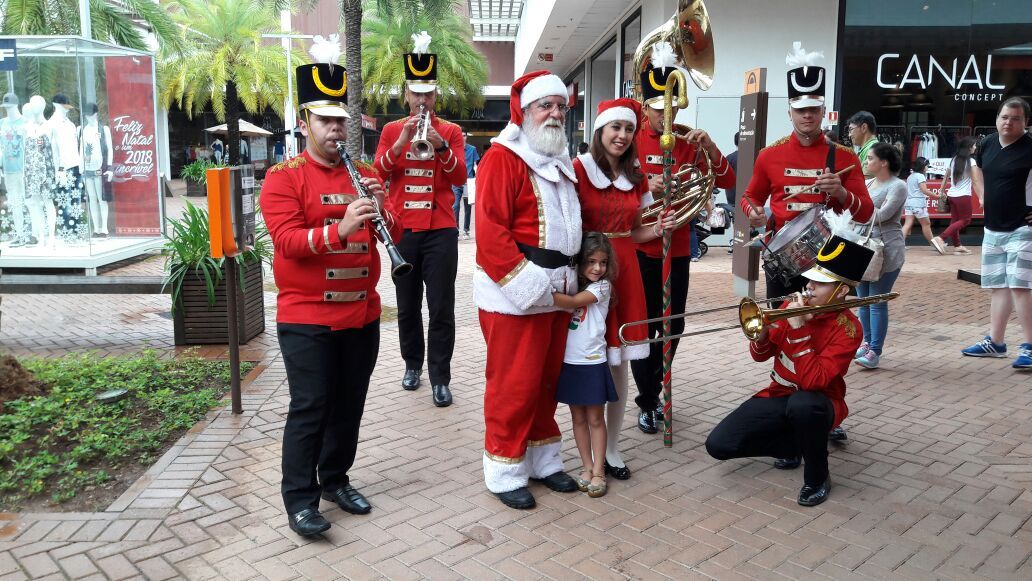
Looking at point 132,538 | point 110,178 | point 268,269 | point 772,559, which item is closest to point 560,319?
point 772,559

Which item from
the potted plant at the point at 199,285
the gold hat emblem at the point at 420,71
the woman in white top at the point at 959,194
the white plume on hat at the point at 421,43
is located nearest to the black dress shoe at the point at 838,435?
the gold hat emblem at the point at 420,71

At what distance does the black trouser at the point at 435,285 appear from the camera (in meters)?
5.91

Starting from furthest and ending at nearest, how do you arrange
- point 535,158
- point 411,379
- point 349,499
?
1. point 411,379
2. point 349,499
3. point 535,158

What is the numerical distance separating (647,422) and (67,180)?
10.4 meters

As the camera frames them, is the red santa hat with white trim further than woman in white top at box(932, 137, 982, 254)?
No

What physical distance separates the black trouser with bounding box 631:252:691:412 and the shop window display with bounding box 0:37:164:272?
882cm

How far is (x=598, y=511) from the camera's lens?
423cm

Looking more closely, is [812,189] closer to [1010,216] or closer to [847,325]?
[847,325]

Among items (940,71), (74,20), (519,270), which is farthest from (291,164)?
(74,20)

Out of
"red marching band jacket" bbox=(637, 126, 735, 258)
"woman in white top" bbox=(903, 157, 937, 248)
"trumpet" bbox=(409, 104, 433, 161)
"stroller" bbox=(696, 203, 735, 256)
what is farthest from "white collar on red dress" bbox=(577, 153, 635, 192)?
"woman in white top" bbox=(903, 157, 937, 248)

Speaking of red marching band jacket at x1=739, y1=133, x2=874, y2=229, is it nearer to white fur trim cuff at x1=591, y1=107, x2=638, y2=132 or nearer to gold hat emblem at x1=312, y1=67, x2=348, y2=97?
white fur trim cuff at x1=591, y1=107, x2=638, y2=132

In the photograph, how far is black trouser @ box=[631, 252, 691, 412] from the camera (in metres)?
5.20

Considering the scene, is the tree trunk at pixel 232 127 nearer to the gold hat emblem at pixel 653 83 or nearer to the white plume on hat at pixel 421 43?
the white plume on hat at pixel 421 43

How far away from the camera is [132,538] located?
3898mm
